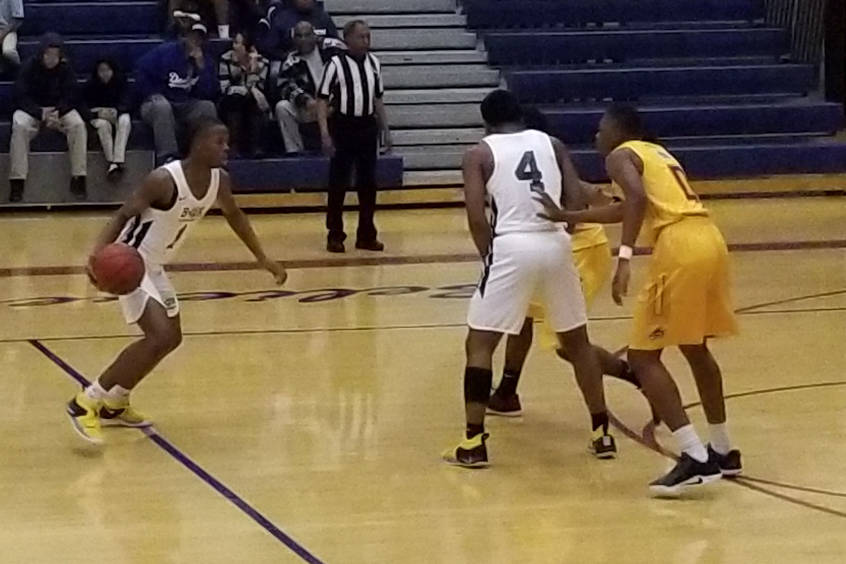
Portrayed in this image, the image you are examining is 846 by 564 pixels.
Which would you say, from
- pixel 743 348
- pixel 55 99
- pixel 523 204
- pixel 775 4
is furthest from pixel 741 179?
pixel 523 204

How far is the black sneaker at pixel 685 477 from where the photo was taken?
5648 mm

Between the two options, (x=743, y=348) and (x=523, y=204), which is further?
(x=743, y=348)

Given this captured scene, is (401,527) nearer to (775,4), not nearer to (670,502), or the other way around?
(670,502)

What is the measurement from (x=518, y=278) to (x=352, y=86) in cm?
620

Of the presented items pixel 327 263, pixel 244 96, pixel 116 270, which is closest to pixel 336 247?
pixel 327 263

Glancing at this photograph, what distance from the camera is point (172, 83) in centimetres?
1472

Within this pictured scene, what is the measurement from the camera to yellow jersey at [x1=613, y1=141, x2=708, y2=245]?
18.9 ft

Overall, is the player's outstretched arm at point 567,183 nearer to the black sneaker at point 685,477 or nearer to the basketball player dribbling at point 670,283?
the basketball player dribbling at point 670,283

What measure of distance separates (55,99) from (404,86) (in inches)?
160

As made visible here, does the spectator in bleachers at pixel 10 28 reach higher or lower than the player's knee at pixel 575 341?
higher

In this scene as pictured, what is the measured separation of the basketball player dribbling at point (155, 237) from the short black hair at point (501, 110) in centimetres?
117

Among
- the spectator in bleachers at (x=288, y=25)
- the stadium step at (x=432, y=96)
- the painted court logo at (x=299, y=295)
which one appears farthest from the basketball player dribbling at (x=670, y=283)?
the stadium step at (x=432, y=96)

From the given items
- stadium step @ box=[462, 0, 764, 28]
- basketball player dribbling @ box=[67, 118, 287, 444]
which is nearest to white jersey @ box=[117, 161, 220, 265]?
basketball player dribbling @ box=[67, 118, 287, 444]

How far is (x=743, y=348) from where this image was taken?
838cm
